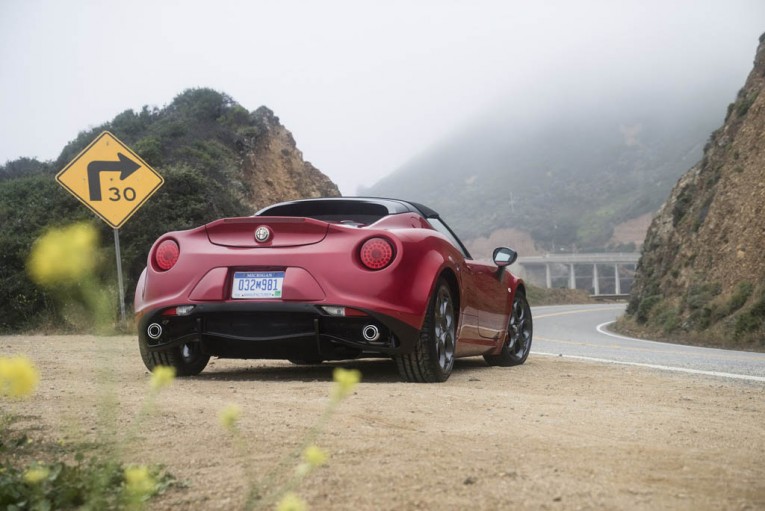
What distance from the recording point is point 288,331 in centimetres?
601

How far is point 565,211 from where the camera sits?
166625 mm

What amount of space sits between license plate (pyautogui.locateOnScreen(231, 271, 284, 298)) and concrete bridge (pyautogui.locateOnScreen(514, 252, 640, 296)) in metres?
117

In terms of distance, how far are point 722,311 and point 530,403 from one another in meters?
22.9

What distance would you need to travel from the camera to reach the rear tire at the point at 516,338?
895 centimetres

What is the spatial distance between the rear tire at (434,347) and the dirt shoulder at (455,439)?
19 centimetres

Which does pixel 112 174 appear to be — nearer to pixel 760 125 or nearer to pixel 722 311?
pixel 722 311

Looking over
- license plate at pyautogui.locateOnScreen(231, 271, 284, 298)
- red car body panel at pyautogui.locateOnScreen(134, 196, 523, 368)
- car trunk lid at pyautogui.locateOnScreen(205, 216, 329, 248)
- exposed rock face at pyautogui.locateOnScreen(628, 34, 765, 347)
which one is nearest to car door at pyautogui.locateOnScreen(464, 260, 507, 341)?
red car body panel at pyautogui.locateOnScreen(134, 196, 523, 368)

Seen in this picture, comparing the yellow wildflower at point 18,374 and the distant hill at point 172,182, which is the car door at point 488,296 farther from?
the distant hill at point 172,182

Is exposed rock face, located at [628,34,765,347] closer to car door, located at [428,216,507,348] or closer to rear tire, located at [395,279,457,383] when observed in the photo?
car door, located at [428,216,507,348]

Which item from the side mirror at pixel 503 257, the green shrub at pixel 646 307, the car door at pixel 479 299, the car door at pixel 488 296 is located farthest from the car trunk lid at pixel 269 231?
the green shrub at pixel 646 307

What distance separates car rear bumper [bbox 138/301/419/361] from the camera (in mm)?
5945

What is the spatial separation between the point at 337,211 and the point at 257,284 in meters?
1.18

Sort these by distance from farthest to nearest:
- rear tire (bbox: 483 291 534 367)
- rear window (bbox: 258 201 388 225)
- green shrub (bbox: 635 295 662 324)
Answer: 1. green shrub (bbox: 635 295 662 324)
2. rear tire (bbox: 483 291 534 367)
3. rear window (bbox: 258 201 388 225)

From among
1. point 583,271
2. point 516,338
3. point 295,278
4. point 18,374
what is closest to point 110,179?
point 516,338
